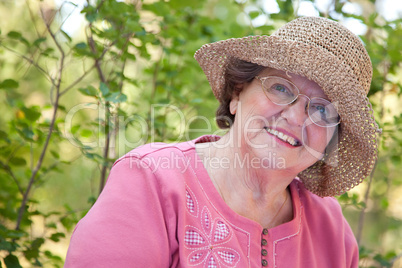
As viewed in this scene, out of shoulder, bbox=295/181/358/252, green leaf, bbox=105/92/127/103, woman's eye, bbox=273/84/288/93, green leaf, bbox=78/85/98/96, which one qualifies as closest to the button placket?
shoulder, bbox=295/181/358/252

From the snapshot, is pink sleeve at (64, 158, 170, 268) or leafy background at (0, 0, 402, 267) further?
leafy background at (0, 0, 402, 267)

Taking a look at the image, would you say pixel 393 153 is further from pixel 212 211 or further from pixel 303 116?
pixel 212 211

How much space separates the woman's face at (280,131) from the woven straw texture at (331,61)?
0.07 m

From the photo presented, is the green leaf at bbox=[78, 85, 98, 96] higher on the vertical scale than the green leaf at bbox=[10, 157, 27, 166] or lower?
higher

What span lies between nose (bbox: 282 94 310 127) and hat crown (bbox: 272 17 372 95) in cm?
20

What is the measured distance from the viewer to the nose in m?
1.58

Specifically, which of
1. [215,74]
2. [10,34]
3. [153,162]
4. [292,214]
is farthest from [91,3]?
[292,214]

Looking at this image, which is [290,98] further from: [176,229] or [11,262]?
[11,262]

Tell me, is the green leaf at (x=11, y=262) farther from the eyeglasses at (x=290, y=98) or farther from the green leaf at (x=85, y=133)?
the eyeglasses at (x=290, y=98)

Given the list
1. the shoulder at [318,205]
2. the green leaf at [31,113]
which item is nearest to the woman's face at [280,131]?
the shoulder at [318,205]

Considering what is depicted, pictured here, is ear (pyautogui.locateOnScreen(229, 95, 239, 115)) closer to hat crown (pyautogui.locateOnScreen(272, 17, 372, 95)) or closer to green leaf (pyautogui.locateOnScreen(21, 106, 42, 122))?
hat crown (pyautogui.locateOnScreen(272, 17, 372, 95))

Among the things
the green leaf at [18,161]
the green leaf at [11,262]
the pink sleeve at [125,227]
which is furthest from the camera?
the green leaf at [18,161]

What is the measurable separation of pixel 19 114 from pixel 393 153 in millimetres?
2340

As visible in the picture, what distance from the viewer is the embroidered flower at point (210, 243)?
1.50 metres
